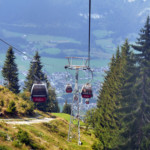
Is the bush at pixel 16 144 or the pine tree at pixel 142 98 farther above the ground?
the pine tree at pixel 142 98

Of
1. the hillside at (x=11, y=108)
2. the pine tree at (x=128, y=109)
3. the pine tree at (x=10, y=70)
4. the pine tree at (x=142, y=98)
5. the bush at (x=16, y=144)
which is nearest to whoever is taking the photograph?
the bush at (x=16, y=144)

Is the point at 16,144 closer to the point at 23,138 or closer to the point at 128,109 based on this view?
the point at 23,138

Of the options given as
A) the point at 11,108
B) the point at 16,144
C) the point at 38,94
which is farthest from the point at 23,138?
the point at 11,108

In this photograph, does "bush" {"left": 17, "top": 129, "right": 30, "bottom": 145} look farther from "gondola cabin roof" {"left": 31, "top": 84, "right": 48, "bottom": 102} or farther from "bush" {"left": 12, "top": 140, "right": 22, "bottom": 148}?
"gondola cabin roof" {"left": 31, "top": 84, "right": 48, "bottom": 102}

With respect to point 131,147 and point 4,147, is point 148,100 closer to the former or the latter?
point 131,147

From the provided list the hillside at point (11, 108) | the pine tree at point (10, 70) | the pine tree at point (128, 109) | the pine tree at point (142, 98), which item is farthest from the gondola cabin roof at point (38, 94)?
the pine tree at point (10, 70)

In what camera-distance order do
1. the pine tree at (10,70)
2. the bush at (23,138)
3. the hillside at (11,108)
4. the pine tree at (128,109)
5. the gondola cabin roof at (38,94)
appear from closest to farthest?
the gondola cabin roof at (38,94) < the bush at (23,138) < the pine tree at (128,109) < the hillside at (11,108) < the pine tree at (10,70)

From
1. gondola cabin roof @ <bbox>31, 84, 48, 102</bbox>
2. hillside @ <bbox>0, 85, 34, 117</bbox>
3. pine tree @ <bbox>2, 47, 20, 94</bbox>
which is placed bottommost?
hillside @ <bbox>0, 85, 34, 117</bbox>

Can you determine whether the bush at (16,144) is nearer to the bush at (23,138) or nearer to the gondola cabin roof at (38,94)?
the bush at (23,138)

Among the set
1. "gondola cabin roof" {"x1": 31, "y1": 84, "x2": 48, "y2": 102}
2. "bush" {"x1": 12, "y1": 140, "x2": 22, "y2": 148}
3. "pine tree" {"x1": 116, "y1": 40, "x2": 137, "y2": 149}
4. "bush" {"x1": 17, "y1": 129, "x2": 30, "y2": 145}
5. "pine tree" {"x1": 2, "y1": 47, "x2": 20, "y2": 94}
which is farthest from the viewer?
"pine tree" {"x1": 2, "y1": 47, "x2": 20, "y2": 94}

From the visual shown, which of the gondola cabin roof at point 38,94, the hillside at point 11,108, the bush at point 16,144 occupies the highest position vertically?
the gondola cabin roof at point 38,94

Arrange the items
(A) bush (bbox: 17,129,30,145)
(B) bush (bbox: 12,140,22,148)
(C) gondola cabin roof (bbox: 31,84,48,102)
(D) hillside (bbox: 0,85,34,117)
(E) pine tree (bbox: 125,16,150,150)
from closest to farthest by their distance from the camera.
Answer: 1. (B) bush (bbox: 12,140,22,148)
2. (C) gondola cabin roof (bbox: 31,84,48,102)
3. (A) bush (bbox: 17,129,30,145)
4. (E) pine tree (bbox: 125,16,150,150)
5. (D) hillside (bbox: 0,85,34,117)

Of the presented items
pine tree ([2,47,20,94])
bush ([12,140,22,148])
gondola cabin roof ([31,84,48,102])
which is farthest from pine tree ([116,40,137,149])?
pine tree ([2,47,20,94])

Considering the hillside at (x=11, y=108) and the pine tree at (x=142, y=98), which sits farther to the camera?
the hillside at (x=11, y=108)
